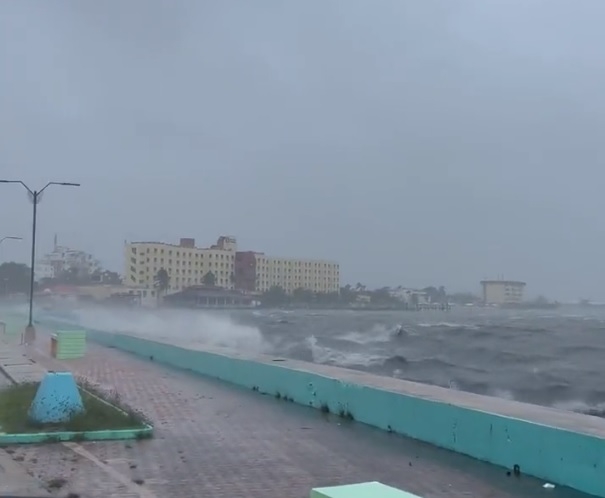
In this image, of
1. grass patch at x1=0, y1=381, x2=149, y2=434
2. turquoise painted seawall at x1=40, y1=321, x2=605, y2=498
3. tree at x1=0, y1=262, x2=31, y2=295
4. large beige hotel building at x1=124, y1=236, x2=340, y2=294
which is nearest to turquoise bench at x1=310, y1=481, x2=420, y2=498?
turquoise painted seawall at x1=40, y1=321, x2=605, y2=498

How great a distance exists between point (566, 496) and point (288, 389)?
802 centimetres

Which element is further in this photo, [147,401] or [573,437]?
[147,401]

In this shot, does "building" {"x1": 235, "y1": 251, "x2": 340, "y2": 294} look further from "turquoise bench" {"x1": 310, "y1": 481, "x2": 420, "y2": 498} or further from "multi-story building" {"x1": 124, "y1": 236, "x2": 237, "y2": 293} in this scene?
"turquoise bench" {"x1": 310, "y1": 481, "x2": 420, "y2": 498}

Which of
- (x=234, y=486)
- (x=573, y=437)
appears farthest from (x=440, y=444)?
(x=234, y=486)

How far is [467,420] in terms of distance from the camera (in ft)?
33.9

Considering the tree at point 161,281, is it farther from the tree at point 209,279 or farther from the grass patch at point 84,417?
the grass patch at point 84,417

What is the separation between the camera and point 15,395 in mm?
14805

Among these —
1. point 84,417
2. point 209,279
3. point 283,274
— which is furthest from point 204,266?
point 84,417

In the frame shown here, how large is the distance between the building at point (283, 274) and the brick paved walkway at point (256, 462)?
304 feet

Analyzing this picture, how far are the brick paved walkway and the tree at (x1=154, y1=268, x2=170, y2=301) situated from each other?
281 feet

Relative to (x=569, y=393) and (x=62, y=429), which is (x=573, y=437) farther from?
(x=569, y=393)

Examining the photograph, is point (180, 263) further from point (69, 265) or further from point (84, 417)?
point (84, 417)

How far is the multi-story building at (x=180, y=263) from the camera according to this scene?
9656 centimetres

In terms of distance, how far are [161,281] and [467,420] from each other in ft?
305
